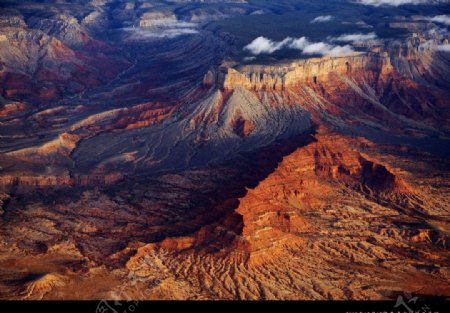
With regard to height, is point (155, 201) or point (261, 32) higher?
point (261, 32)

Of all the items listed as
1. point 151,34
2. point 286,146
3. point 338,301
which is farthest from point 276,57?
point 151,34

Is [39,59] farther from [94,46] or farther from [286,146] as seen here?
[286,146]

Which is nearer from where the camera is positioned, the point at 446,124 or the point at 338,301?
the point at 338,301

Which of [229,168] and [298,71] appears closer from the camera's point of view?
[229,168]

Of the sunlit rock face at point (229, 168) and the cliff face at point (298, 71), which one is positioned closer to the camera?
the sunlit rock face at point (229, 168)

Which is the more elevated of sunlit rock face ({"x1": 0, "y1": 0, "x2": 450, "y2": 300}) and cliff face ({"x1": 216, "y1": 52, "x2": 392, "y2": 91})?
cliff face ({"x1": 216, "y1": 52, "x2": 392, "y2": 91})

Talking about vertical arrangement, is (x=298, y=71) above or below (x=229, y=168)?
above

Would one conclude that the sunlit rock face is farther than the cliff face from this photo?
No

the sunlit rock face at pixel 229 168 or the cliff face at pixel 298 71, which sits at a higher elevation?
the cliff face at pixel 298 71
